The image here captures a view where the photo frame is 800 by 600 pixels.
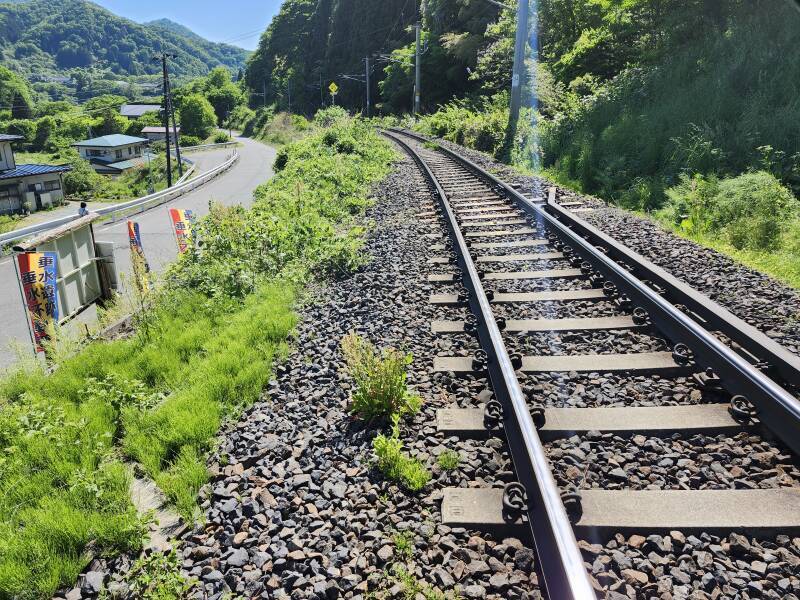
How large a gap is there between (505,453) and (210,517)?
1.64 m

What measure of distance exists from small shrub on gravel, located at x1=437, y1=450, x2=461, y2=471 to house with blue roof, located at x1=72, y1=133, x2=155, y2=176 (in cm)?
9198

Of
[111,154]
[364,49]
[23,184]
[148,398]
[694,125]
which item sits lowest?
[23,184]

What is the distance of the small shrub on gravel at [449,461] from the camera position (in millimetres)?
3006

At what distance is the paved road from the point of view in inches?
439

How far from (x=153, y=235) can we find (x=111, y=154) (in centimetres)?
7895

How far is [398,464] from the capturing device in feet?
9.89

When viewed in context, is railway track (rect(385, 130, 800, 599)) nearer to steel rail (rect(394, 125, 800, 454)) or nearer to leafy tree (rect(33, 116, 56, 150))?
steel rail (rect(394, 125, 800, 454))

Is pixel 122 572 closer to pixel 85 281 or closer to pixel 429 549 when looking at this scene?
pixel 429 549

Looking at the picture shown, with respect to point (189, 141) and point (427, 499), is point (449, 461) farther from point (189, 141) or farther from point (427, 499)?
point (189, 141)

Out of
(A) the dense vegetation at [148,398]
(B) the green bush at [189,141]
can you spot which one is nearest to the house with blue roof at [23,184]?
(B) the green bush at [189,141]

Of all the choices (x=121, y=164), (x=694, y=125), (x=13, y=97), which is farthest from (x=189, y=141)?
(x=694, y=125)

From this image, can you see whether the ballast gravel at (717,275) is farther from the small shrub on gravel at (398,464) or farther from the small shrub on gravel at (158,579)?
the small shrub on gravel at (158,579)

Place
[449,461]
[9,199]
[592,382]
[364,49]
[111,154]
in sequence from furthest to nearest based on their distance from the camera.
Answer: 1. [111,154]
2. [364,49]
3. [9,199]
4. [592,382]
5. [449,461]

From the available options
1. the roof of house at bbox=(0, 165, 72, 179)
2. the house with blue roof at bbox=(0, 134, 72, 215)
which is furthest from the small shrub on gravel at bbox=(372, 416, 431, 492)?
the roof of house at bbox=(0, 165, 72, 179)
